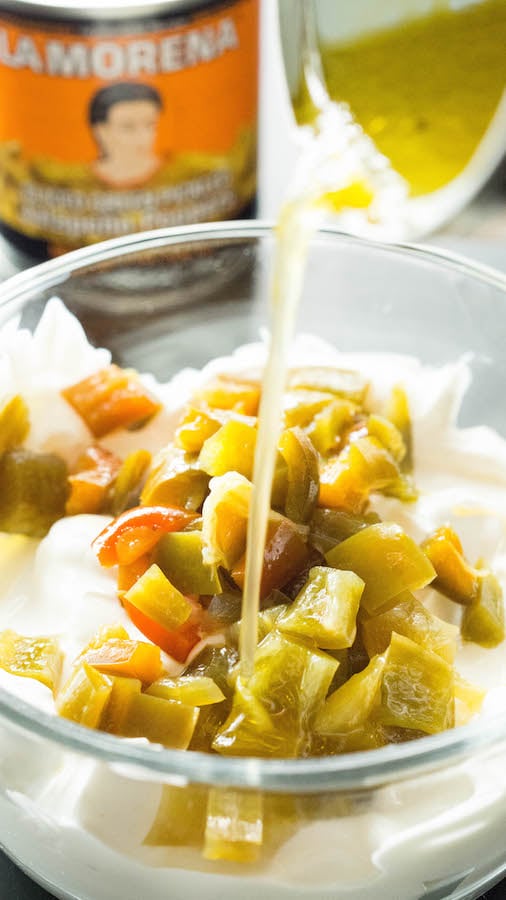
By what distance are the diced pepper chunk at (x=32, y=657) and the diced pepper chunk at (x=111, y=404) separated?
401mm

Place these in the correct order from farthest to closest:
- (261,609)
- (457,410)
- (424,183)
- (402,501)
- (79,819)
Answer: (424,183), (457,410), (402,501), (261,609), (79,819)

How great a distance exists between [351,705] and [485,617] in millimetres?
284

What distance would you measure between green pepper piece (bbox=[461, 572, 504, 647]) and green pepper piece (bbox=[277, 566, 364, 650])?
0.18m

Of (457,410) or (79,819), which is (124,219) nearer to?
(457,410)

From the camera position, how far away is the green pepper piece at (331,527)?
4.86 feet

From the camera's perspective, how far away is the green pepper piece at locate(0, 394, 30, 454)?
5.47 feet

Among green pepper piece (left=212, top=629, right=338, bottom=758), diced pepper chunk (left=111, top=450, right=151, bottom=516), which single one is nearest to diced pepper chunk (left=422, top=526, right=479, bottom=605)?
green pepper piece (left=212, top=629, right=338, bottom=758)

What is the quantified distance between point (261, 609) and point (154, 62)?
3.30 ft

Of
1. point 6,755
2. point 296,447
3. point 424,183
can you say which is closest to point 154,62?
point 424,183

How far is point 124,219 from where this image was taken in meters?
2.18

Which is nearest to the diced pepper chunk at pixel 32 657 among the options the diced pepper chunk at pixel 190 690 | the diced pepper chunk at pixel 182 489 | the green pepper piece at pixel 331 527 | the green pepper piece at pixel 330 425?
the diced pepper chunk at pixel 190 690

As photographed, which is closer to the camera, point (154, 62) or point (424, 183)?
point (154, 62)

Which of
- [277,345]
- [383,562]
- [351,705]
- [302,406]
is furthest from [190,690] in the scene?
[302,406]

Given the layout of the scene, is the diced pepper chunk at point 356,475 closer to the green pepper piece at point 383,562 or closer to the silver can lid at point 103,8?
the green pepper piece at point 383,562
